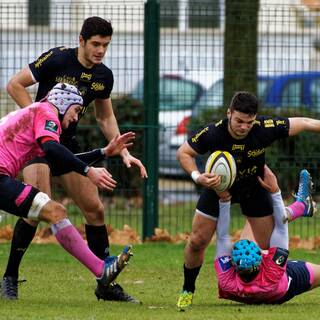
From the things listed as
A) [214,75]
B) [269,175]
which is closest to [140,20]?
[214,75]

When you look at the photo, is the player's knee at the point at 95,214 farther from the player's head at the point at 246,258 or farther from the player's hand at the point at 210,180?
the player's head at the point at 246,258

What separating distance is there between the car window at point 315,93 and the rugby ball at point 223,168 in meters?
5.85

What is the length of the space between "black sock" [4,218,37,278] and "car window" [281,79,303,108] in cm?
587

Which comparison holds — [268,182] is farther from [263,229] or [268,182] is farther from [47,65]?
[47,65]

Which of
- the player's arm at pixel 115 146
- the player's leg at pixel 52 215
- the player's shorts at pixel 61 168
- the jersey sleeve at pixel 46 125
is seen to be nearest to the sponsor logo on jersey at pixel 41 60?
the player's shorts at pixel 61 168

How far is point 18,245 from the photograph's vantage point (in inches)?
431

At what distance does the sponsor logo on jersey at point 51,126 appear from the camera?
32.4ft

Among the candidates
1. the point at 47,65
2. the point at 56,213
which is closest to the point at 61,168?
the point at 56,213

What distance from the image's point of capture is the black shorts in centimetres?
988

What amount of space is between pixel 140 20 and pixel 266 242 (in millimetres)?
5473

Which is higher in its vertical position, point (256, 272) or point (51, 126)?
point (51, 126)

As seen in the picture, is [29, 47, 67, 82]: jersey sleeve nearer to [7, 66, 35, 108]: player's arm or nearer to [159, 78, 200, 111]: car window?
[7, 66, 35, 108]: player's arm

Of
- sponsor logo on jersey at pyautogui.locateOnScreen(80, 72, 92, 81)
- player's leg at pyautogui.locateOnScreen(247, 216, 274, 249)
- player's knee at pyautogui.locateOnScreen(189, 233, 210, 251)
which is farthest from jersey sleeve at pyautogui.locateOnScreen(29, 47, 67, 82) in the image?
player's leg at pyautogui.locateOnScreen(247, 216, 274, 249)

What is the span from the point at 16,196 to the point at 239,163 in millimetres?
1843
